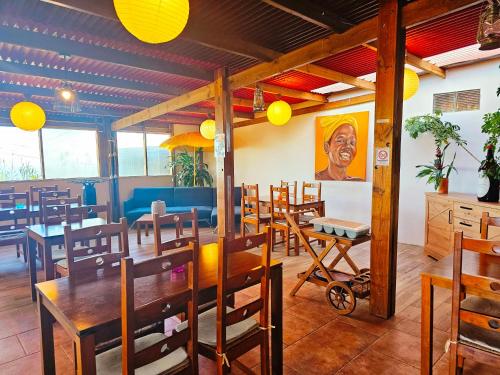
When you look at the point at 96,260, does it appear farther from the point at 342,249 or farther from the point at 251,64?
the point at 251,64

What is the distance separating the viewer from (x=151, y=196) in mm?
7285

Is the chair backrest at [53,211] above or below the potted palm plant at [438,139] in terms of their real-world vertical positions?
below

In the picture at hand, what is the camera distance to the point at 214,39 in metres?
2.97

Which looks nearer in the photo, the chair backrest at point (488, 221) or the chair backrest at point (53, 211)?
the chair backrest at point (488, 221)

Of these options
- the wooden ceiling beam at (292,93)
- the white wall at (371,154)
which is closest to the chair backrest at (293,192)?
the white wall at (371,154)

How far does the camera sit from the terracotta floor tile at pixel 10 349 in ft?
6.84

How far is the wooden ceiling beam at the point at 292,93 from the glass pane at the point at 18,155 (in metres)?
5.39

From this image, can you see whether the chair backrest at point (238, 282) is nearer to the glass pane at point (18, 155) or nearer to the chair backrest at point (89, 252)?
the chair backrest at point (89, 252)

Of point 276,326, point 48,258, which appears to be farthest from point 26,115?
point 276,326

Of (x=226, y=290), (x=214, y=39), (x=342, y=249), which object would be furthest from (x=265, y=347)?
(x=214, y=39)

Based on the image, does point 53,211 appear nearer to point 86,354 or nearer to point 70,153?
point 86,354

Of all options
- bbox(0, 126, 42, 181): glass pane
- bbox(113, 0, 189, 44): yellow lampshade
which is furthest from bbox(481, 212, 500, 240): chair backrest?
bbox(0, 126, 42, 181): glass pane

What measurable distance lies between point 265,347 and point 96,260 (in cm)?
112

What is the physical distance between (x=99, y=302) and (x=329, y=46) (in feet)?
9.60
